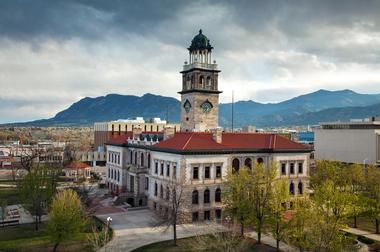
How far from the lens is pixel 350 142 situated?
116 meters

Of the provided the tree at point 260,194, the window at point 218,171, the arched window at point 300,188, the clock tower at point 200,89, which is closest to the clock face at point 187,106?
the clock tower at point 200,89

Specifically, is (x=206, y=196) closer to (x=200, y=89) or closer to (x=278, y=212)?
(x=278, y=212)

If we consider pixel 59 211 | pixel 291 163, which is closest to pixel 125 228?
pixel 59 211

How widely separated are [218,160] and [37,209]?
82.1ft

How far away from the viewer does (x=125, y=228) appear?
169ft

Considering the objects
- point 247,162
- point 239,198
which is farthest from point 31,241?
point 247,162

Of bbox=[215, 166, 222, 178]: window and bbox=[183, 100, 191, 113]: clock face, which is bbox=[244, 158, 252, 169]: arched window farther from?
bbox=[183, 100, 191, 113]: clock face

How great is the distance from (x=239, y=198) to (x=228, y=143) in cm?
1412

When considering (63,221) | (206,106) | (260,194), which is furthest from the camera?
(206,106)

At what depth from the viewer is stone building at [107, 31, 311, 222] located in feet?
180

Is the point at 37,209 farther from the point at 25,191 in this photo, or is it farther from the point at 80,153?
the point at 80,153

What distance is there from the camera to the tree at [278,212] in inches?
1619

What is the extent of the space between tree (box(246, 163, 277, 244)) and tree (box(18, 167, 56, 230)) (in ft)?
90.8

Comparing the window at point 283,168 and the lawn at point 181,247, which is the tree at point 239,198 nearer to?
the lawn at point 181,247
